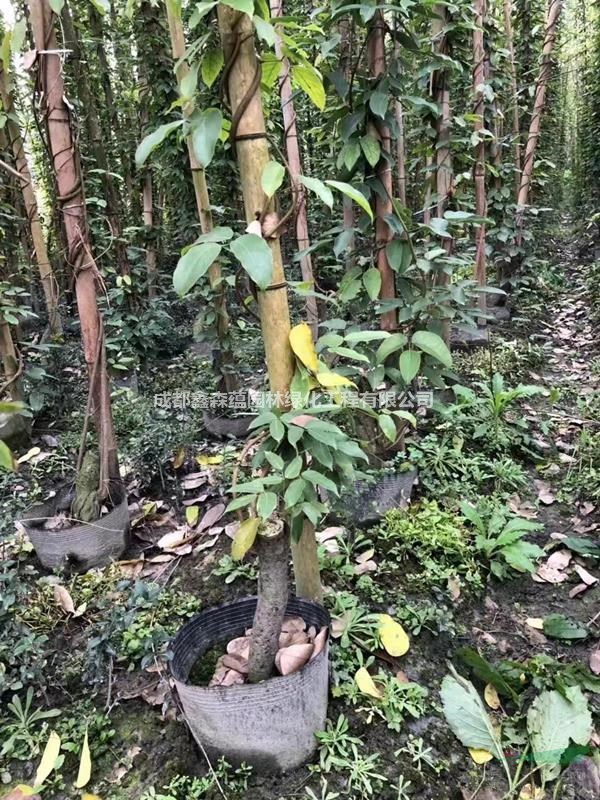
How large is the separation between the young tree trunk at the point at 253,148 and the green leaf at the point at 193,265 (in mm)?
201

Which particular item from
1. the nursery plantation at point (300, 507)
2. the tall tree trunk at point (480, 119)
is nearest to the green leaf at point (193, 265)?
the nursery plantation at point (300, 507)

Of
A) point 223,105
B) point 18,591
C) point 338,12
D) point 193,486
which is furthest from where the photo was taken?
point 193,486

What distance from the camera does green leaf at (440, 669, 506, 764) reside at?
141 centimetres

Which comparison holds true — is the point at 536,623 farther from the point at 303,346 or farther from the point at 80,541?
the point at 80,541

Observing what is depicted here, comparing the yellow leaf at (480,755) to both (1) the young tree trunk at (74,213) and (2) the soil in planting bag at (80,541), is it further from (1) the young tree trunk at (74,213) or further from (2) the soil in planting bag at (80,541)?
(1) the young tree trunk at (74,213)

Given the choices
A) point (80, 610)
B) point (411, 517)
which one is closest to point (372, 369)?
point (411, 517)

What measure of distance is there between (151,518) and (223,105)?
1.80m

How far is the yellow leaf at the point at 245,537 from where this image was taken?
1153 millimetres

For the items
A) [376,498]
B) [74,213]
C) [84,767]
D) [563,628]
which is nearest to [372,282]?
[376,498]

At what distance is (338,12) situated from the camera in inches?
71.8

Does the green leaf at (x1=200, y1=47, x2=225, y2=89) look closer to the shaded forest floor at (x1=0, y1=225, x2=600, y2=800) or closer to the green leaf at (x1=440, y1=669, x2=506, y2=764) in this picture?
the shaded forest floor at (x1=0, y1=225, x2=600, y2=800)

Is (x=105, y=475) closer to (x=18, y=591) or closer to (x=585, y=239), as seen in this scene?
(x=18, y=591)

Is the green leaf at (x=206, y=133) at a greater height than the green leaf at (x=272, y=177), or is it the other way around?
the green leaf at (x=206, y=133)

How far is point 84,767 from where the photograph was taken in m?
1.37
